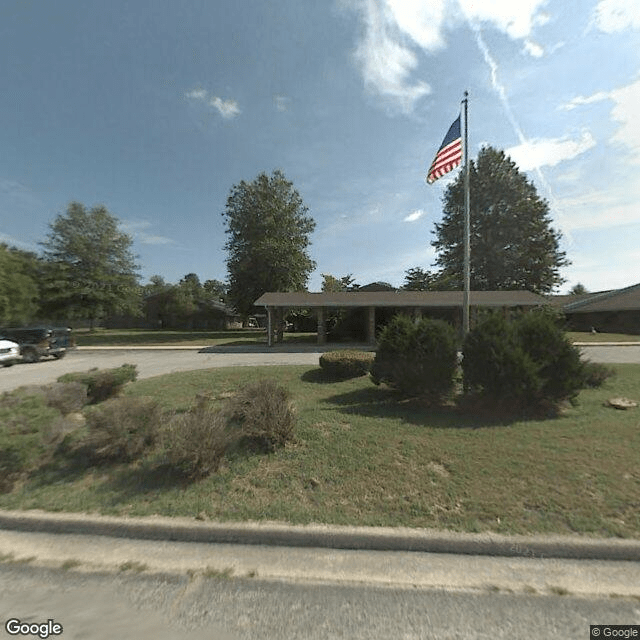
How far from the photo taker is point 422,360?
243 inches

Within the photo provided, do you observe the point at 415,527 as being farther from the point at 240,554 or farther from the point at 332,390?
the point at 332,390

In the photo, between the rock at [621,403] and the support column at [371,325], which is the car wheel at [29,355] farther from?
the rock at [621,403]

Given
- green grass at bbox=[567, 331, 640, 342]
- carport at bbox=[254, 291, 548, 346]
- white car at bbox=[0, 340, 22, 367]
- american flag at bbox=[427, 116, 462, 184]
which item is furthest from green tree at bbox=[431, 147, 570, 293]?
white car at bbox=[0, 340, 22, 367]

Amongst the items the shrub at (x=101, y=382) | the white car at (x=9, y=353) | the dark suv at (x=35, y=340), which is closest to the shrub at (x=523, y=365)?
the shrub at (x=101, y=382)

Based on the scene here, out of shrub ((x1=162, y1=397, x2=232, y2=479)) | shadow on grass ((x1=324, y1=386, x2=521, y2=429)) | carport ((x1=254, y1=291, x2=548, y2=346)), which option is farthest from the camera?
carport ((x1=254, y1=291, x2=548, y2=346))

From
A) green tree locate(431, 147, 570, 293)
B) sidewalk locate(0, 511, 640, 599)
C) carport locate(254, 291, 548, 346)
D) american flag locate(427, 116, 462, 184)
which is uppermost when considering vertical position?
green tree locate(431, 147, 570, 293)

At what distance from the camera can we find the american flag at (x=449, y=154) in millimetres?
8914

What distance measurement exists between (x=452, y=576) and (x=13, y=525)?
421cm

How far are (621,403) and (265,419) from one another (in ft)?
22.2

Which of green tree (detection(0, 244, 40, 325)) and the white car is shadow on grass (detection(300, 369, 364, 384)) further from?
green tree (detection(0, 244, 40, 325))

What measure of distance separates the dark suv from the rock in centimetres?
2273

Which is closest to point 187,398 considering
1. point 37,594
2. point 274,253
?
point 37,594

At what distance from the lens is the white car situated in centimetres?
1512

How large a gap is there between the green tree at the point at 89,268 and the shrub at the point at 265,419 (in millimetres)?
34995
